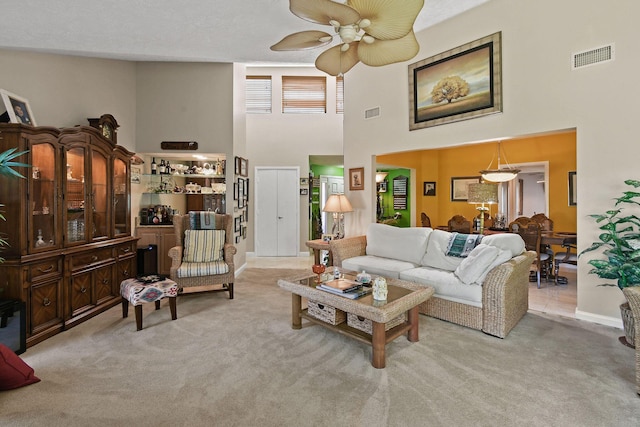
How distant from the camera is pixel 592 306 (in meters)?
3.23

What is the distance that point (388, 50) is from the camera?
2432 millimetres

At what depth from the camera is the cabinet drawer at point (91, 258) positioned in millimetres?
3215

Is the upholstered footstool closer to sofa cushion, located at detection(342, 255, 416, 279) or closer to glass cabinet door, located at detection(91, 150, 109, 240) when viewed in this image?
glass cabinet door, located at detection(91, 150, 109, 240)

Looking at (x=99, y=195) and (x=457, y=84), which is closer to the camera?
(x=99, y=195)

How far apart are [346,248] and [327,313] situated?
163cm

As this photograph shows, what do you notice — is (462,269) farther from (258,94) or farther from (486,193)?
(258,94)

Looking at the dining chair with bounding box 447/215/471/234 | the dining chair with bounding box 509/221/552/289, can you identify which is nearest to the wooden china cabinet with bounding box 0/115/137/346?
the dining chair with bounding box 447/215/471/234

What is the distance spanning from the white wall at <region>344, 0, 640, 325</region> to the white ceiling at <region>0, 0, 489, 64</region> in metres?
0.42

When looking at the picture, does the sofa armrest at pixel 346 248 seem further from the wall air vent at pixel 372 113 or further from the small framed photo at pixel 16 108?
the small framed photo at pixel 16 108

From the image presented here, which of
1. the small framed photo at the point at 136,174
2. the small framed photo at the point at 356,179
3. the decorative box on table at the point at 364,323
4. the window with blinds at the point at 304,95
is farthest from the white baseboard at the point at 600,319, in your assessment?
the small framed photo at the point at 136,174

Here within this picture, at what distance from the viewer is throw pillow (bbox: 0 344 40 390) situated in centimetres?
205

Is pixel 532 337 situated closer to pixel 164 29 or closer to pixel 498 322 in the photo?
pixel 498 322

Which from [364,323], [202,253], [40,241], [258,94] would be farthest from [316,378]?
[258,94]

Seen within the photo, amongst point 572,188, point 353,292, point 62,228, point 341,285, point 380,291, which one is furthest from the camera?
point 572,188
